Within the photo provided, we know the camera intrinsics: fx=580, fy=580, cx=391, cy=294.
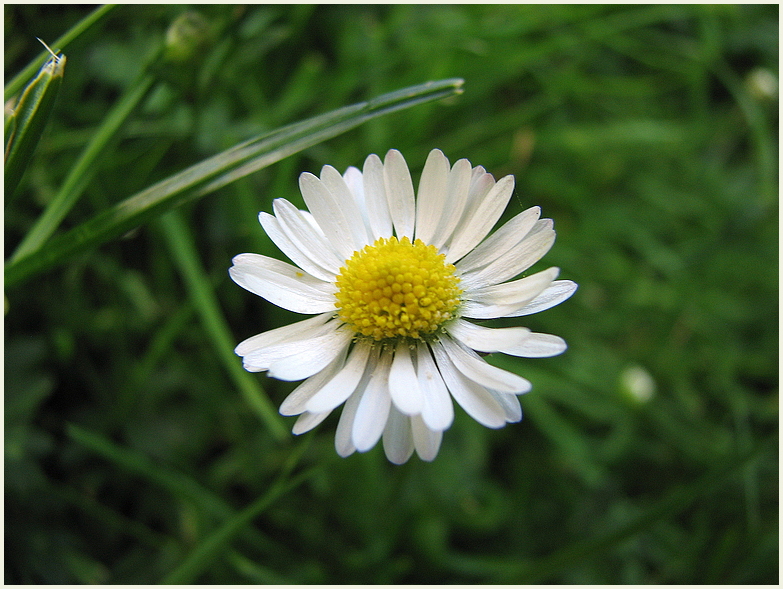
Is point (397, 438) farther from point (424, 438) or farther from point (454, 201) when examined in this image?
point (454, 201)

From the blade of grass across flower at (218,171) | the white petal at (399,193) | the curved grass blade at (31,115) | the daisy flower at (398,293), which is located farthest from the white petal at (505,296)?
the curved grass blade at (31,115)

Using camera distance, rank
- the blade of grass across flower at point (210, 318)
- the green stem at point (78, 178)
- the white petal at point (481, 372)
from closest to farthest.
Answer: the white petal at point (481, 372) < the green stem at point (78, 178) < the blade of grass across flower at point (210, 318)

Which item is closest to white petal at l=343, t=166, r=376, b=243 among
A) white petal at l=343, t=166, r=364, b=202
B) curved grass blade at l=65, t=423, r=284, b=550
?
white petal at l=343, t=166, r=364, b=202

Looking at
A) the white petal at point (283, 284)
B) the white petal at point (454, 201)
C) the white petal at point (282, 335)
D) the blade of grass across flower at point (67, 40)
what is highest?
the blade of grass across flower at point (67, 40)

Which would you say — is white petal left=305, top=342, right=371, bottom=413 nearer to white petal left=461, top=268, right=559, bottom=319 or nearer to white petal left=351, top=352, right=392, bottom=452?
white petal left=351, top=352, right=392, bottom=452

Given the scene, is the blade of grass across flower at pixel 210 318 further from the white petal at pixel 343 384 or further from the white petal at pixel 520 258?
the white petal at pixel 520 258

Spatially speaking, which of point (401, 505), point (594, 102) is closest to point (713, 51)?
point (594, 102)
